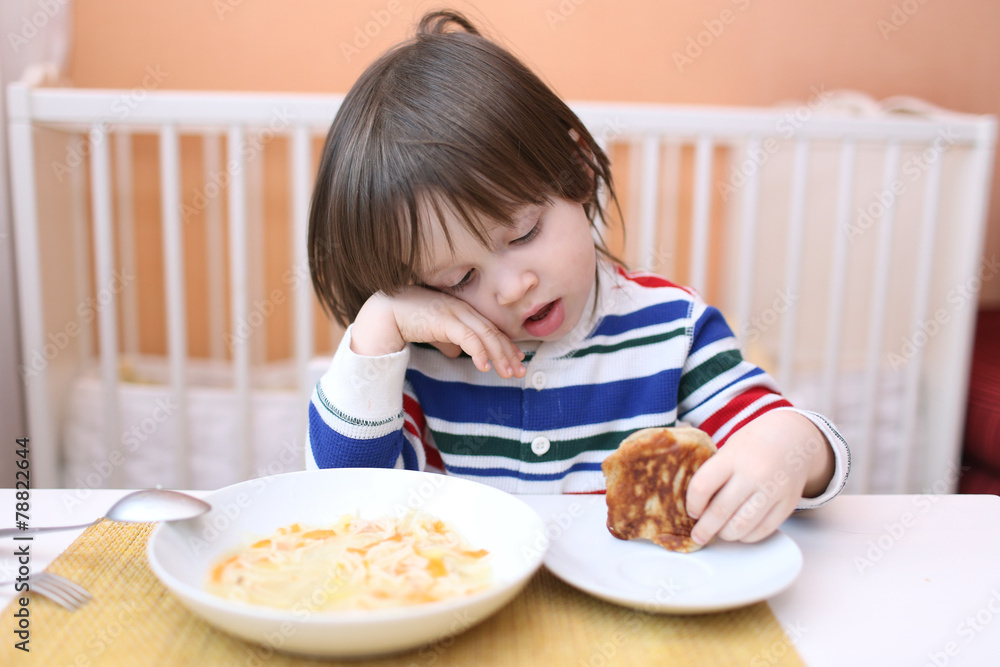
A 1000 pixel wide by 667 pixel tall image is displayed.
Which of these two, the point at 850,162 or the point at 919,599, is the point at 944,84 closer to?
the point at 850,162

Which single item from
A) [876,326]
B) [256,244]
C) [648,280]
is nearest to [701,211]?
[876,326]

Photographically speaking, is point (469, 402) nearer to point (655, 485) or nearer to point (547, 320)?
point (547, 320)

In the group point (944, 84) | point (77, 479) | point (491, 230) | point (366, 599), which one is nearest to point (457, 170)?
point (491, 230)

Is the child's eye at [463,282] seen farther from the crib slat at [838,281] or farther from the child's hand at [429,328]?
the crib slat at [838,281]

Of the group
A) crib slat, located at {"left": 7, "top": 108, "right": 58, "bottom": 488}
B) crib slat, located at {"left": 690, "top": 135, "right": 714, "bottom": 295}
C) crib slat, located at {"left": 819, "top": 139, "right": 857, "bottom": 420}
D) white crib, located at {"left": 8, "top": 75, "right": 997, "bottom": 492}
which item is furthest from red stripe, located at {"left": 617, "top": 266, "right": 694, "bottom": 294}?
crib slat, located at {"left": 7, "top": 108, "right": 58, "bottom": 488}

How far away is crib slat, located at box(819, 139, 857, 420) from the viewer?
1514 mm

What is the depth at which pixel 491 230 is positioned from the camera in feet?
2.25

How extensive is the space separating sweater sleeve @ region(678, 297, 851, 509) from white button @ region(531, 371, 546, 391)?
0.53 feet

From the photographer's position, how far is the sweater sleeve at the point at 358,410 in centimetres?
75

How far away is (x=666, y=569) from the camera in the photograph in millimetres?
508

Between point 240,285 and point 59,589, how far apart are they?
3.47ft

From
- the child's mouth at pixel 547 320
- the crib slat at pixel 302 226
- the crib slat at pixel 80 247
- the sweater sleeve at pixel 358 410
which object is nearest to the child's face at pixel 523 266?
the child's mouth at pixel 547 320

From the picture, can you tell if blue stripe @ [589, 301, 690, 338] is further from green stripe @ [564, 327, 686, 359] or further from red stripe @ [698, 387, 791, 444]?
red stripe @ [698, 387, 791, 444]

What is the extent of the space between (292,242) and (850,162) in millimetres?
1428
